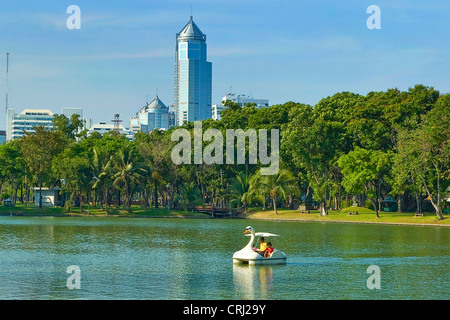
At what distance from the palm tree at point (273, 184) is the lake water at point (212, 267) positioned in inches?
1505

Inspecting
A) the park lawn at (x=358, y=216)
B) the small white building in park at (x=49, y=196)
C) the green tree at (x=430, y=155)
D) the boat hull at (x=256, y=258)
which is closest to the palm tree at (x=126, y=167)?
the small white building in park at (x=49, y=196)

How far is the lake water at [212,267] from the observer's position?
98.4 feet

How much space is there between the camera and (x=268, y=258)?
3962 cm

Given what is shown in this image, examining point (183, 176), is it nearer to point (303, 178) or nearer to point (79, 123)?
point (303, 178)

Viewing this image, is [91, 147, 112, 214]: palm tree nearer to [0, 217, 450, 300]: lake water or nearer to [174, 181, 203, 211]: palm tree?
[174, 181, 203, 211]: palm tree

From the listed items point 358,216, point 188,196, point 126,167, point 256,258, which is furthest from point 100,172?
point 256,258

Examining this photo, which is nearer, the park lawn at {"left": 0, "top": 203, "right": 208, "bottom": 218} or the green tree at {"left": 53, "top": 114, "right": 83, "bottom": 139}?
the park lawn at {"left": 0, "top": 203, "right": 208, "bottom": 218}

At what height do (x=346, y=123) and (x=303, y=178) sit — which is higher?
(x=346, y=123)

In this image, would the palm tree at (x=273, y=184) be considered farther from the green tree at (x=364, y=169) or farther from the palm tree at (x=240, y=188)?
the green tree at (x=364, y=169)

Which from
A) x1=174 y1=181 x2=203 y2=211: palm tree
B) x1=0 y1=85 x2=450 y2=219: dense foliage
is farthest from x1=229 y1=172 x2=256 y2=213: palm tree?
x1=174 y1=181 x2=203 y2=211: palm tree

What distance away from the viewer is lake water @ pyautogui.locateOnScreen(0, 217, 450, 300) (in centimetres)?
2998

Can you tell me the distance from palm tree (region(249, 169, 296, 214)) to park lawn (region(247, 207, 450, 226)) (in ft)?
11.3
